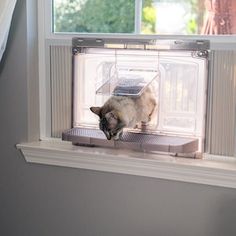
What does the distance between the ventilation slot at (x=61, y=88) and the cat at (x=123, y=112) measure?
0.22 metres

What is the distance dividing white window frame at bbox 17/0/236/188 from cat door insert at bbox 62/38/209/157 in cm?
4

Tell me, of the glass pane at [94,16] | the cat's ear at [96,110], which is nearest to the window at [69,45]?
the glass pane at [94,16]

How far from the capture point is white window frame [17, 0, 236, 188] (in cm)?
165

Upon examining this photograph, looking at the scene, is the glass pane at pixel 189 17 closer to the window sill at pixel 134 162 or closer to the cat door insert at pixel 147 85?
the cat door insert at pixel 147 85

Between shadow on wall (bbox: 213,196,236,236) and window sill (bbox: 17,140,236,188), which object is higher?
window sill (bbox: 17,140,236,188)

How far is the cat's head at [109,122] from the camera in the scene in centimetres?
174

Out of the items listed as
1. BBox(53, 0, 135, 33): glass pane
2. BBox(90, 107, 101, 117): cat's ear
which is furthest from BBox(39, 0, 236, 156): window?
BBox(90, 107, 101, 117): cat's ear

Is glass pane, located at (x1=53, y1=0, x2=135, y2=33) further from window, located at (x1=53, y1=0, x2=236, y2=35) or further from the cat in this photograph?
the cat

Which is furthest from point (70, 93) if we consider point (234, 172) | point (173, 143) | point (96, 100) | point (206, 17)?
point (234, 172)

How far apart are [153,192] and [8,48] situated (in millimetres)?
844

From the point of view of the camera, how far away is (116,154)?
5.94 ft

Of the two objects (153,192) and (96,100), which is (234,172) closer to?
(153,192)

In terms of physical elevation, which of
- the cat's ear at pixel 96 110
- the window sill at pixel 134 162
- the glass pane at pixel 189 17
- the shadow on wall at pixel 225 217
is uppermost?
the glass pane at pixel 189 17

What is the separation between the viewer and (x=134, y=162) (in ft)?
5.78
